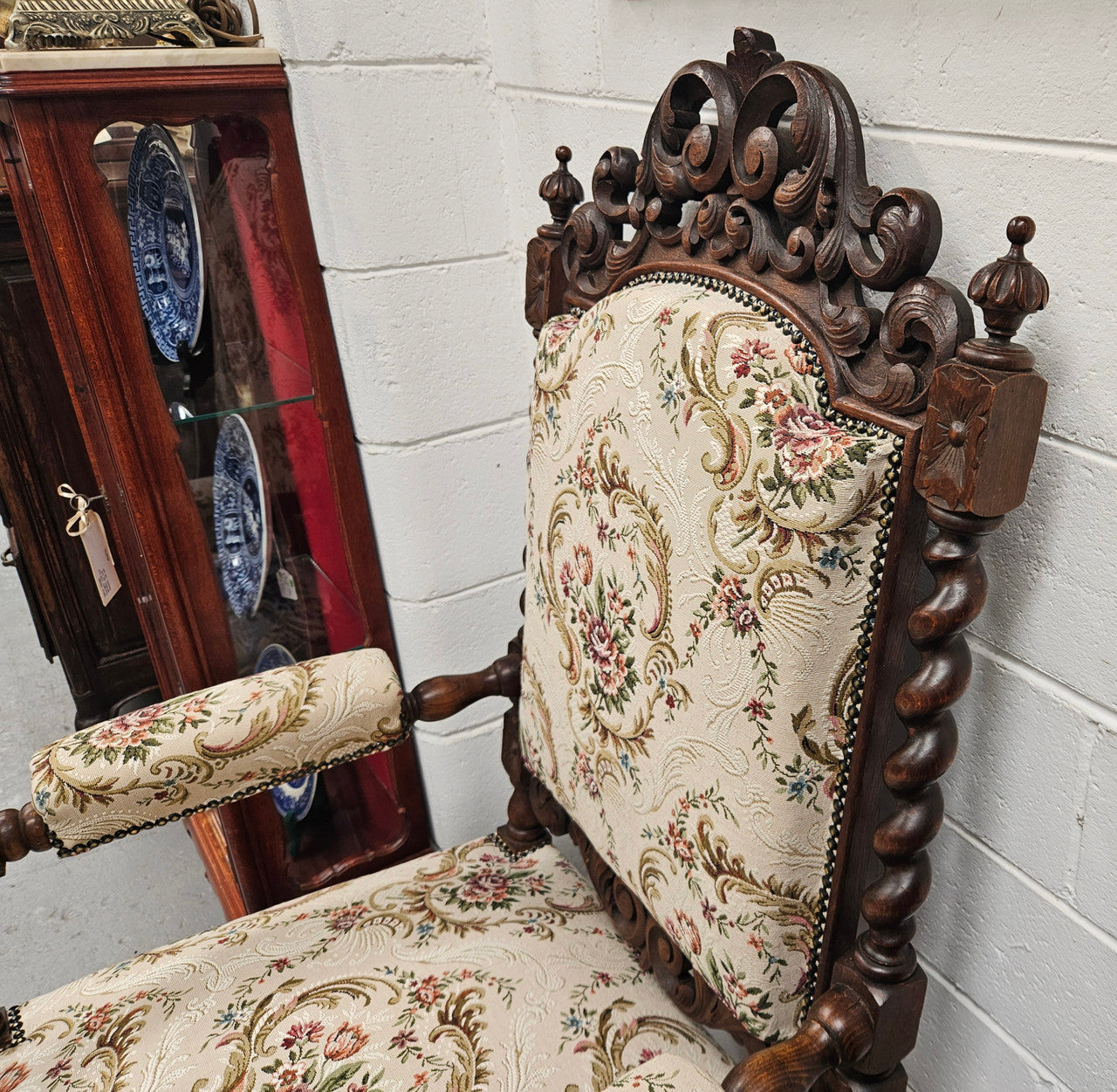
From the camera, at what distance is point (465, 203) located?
1.08 meters

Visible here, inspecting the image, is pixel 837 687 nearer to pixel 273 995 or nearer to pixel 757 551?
pixel 757 551

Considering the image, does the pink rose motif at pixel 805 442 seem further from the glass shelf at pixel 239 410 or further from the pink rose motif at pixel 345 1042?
the glass shelf at pixel 239 410

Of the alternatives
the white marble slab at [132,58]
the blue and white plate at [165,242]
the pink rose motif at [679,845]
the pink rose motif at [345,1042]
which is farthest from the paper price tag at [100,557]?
the pink rose motif at [679,845]

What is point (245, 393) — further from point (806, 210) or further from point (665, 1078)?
point (665, 1078)

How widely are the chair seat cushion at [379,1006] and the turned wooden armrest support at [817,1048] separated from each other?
19 cm

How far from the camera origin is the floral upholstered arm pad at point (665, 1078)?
0.61m

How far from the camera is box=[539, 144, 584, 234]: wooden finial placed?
2.68ft

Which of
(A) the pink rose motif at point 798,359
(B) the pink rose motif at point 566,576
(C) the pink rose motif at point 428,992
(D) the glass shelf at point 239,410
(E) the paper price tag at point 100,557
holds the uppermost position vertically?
(A) the pink rose motif at point 798,359

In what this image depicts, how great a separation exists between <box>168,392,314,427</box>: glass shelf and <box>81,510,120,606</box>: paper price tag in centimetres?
21

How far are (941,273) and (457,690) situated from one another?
0.59 meters

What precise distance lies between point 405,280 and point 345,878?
805 millimetres

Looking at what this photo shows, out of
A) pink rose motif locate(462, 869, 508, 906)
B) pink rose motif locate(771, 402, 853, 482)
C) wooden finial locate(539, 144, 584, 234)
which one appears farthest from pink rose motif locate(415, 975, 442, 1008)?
wooden finial locate(539, 144, 584, 234)

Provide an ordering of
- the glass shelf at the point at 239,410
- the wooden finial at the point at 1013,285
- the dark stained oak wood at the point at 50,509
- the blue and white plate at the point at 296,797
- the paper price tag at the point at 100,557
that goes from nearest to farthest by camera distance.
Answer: the wooden finial at the point at 1013,285 → the glass shelf at the point at 239,410 → the paper price tag at the point at 100,557 → the blue and white plate at the point at 296,797 → the dark stained oak wood at the point at 50,509

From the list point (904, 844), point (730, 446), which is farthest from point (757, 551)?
point (904, 844)
